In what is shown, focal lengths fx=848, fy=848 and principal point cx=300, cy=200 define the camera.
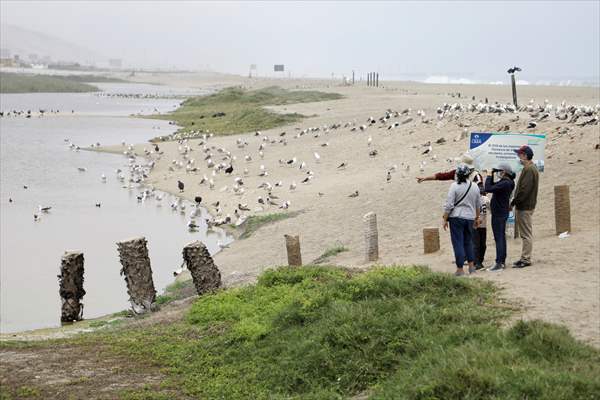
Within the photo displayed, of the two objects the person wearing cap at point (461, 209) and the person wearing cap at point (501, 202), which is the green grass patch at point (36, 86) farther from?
the person wearing cap at point (461, 209)

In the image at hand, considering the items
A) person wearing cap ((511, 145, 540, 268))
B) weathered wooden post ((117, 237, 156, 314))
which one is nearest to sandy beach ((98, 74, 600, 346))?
person wearing cap ((511, 145, 540, 268))

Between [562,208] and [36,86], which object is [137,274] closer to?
[562,208]

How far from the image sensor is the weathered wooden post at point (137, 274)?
12.6m

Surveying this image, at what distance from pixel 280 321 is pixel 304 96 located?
50049mm

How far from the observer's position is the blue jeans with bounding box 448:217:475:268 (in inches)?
438

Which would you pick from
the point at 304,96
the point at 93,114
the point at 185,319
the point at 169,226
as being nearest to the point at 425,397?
the point at 185,319

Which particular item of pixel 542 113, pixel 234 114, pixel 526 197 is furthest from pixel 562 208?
→ pixel 234 114

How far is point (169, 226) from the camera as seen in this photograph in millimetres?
21750

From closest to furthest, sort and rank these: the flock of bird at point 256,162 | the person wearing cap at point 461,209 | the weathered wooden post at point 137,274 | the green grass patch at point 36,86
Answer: the person wearing cap at point 461,209, the weathered wooden post at point 137,274, the flock of bird at point 256,162, the green grass patch at point 36,86

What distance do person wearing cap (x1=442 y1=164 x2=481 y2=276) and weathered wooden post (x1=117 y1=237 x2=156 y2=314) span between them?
15.0 ft

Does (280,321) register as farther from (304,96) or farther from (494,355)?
(304,96)

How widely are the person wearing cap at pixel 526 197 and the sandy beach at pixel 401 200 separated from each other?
241mm

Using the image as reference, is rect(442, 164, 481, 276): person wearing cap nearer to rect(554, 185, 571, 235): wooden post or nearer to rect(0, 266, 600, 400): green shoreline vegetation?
rect(0, 266, 600, 400): green shoreline vegetation

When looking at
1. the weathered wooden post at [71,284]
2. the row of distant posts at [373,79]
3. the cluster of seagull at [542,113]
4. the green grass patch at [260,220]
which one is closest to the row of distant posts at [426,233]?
the weathered wooden post at [71,284]
